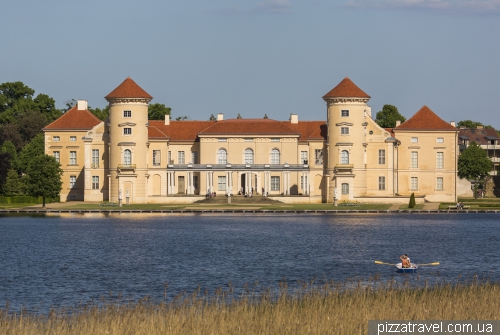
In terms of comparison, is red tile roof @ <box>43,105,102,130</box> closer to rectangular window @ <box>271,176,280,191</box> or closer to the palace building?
the palace building

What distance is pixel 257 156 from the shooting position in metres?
99.2

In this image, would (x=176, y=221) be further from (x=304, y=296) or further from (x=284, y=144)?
(x=304, y=296)

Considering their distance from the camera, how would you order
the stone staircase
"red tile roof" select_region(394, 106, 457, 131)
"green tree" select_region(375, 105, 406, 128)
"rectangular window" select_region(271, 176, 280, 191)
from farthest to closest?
"green tree" select_region(375, 105, 406, 128), "red tile roof" select_region(394, 106, 457, 131), "rectangular window" select_region(271, 176, 280, 191), the stone staircase

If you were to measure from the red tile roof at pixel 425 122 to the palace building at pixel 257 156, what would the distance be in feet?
0.34

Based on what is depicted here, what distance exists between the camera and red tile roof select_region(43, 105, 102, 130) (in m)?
99.4

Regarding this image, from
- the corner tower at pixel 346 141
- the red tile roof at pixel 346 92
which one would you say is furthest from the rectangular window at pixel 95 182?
the red tile roof at pixel 346 92

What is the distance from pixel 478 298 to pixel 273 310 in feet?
19.3

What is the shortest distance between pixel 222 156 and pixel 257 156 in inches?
132

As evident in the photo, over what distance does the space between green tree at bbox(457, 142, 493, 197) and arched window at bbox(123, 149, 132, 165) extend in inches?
1668

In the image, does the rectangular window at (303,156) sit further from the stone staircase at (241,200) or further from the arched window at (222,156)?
the arched window at (222,156)

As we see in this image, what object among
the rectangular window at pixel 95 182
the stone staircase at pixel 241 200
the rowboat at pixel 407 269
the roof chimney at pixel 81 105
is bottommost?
the rowboat at pixel 407 269

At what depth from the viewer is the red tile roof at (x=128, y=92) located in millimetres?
94081

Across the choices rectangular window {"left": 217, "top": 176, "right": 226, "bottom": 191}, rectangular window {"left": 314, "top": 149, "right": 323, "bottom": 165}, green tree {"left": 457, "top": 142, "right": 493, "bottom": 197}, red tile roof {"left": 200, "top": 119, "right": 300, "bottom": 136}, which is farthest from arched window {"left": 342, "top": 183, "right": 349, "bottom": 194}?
green tree {"left": 457, "top": 142, "right": 493, "bottom": 197}

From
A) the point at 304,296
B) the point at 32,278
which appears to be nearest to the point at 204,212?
the point at 32,278
